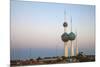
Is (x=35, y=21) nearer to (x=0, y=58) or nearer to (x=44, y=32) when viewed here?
(x=44, y=32)

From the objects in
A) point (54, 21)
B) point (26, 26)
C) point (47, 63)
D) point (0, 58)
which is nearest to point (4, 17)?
point (26, 26)

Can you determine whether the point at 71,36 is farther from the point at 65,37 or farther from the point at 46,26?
the point at 46,26

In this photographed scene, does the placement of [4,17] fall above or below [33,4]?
below

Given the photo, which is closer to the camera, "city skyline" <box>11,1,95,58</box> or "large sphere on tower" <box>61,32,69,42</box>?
"city skyline" <box>11,1,95,58</box>

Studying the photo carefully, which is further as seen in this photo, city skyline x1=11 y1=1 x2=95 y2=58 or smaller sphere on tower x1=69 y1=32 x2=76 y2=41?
smaller sphere on tower x1=69 y1=32 x2=76 y2=41

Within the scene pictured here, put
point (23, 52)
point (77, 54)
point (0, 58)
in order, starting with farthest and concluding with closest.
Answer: point (77, 54) → point (23, 52) → point (0, 58)

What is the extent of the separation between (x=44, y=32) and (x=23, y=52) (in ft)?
1.24

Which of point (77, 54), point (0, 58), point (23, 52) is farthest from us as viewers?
point (77, 54)

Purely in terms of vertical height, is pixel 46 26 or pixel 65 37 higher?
pixel 46 26

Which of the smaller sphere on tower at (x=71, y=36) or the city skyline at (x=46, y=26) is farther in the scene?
the smaller sphere on tower at (x=71, y=36)

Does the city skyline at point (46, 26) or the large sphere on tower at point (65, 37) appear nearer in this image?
the city skyline at point (46, 26)

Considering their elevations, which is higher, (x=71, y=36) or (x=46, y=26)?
(x=46, y=26)

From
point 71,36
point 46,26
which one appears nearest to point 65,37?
point 71,36

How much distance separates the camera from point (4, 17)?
5.98ft
